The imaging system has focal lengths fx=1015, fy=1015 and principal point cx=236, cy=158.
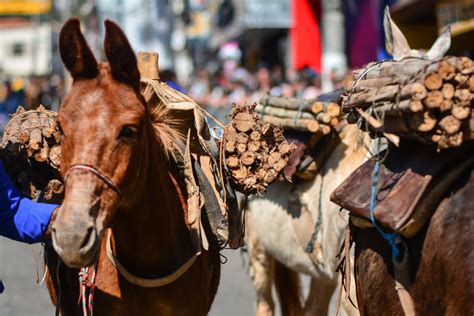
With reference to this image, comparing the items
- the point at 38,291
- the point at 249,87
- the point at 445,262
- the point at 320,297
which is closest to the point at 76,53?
the point at 445,262

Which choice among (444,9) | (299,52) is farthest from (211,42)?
(444,9)

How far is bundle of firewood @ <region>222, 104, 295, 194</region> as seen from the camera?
5.69m

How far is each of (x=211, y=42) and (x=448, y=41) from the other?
106ft

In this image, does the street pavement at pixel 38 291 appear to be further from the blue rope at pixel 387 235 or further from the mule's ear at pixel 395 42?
the blue rope at pixel 387 235

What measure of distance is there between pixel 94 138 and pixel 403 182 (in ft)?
4.44

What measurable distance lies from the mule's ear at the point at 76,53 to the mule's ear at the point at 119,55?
0.08 m

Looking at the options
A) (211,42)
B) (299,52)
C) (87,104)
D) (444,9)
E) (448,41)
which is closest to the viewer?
(87,104)

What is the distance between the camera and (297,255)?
26.1 feet

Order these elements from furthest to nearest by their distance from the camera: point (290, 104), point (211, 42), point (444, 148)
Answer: point (211, 42) < point (290, 104) < point (444, 148)

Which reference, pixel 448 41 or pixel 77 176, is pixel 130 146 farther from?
pixel 448 41

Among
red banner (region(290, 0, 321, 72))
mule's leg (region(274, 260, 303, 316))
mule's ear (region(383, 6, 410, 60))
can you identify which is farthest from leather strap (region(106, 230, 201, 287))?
red banner (region(290, 0, 321, 72))

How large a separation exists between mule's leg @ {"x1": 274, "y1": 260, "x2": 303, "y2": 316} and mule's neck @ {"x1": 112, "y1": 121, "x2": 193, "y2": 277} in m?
3.27

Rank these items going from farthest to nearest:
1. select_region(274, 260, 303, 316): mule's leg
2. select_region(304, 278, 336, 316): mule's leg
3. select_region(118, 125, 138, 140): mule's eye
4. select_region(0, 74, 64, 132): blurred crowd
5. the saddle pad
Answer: select_region(0, 74, 64, 132): blurred crowd
select_region(274, 260, 303, 316): mule's leg
select_region(304, 278, 336, 316): mule's leg
select_region(118, 125, 138, 140): mule's eye
the saddle pad

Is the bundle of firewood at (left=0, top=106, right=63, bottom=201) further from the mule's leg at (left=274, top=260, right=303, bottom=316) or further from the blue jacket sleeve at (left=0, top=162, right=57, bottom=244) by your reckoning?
the mule's leg at (left=274, top=260, right=303, bottom=316)
